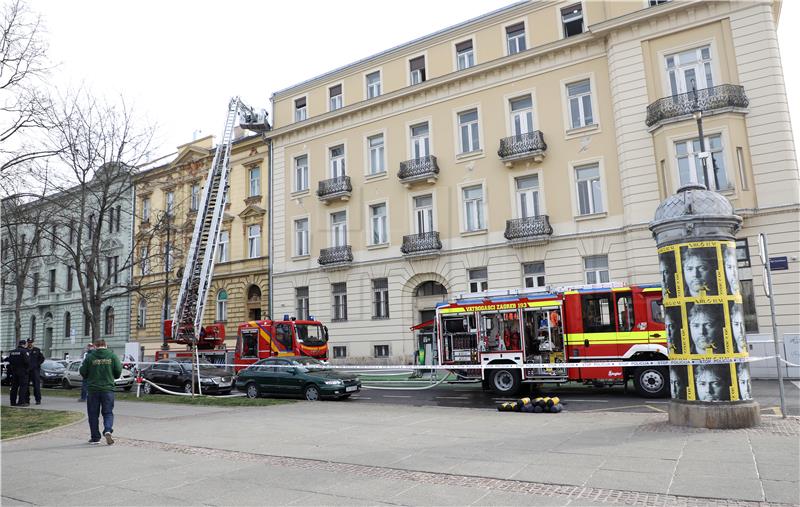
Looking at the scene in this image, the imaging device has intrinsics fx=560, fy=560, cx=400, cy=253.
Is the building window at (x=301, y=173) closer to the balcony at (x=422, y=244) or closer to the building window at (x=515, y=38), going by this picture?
the balcony at (x=422, y=244)

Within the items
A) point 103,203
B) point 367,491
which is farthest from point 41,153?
point 367,491

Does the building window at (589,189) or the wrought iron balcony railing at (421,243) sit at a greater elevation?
the building window at (589,189)

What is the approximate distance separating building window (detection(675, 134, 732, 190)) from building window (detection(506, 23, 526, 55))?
949 cm

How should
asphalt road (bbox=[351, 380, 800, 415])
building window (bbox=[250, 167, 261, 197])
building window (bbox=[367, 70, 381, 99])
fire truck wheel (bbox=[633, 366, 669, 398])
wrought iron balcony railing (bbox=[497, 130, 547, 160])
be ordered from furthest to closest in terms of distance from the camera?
1. building window (bbox=[250, 167, 261, 197])
2. building window (bbox=[367, 70, 381, 99])
3. wrought iron balcony railing (bbox=[497, 130, 547, 160])
4. fire truck wheel (bbox=[633, 366, 669, 398])
5. asphalt road (bbox=[351, 380, 800, 415])

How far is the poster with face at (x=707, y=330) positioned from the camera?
9.54 meters

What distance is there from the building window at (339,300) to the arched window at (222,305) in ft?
30.0

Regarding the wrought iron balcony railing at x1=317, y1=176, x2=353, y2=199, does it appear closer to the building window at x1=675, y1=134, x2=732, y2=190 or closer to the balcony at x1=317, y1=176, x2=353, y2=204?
the balcony at x1=317, y1=176, x2=353, y2=204

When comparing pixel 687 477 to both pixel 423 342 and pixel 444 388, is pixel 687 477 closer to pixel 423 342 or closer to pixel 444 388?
pixel 444 388

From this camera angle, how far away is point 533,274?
26.2 metres

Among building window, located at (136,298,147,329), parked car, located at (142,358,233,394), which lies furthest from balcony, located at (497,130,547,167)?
building window, located at (136,298,147,329)

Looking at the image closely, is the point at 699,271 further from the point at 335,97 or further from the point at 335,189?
the point at 335,97

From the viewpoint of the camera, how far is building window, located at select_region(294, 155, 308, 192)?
1359 inches

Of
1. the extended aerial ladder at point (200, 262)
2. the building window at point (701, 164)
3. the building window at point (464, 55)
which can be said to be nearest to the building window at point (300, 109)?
the extended aerial ladder at point (200, 262)

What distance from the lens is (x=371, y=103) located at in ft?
103
